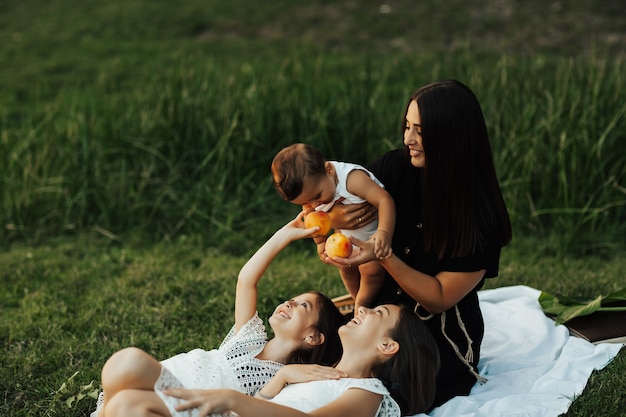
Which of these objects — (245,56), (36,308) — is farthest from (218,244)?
(245,56)

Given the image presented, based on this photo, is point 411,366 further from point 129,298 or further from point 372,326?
point 129,298

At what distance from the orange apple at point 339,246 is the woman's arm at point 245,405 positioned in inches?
21.9

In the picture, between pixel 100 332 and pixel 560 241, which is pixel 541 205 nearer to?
pixel 560 241

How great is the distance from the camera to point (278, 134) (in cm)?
666

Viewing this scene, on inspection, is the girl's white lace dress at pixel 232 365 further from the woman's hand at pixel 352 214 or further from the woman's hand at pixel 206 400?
the woman's hand at pixel 352 214

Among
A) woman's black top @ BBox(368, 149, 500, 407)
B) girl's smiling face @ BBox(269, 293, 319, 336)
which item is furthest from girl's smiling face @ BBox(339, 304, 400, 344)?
woman's black top @ BBox(368, 149, 500, 407)

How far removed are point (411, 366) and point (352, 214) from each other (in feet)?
2.33

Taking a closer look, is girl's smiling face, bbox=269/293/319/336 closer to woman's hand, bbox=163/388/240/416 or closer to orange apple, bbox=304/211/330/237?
orange apple, bbox=304/211/330/237

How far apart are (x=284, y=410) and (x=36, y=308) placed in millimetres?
2422

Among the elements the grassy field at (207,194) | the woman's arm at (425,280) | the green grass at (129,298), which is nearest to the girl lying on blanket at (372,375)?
the woman's arm at (425,280)

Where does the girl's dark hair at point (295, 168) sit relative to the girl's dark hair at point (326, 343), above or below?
above

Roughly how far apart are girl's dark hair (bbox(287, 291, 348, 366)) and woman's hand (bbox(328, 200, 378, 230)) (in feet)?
1.10

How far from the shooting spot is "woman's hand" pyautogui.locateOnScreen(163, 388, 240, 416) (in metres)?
2.96

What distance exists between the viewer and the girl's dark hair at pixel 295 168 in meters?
3.57
